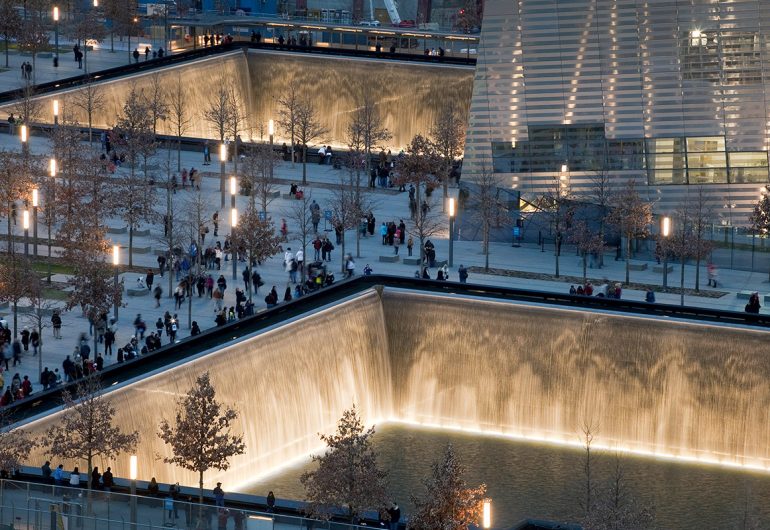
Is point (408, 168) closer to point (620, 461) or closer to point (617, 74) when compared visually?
point (617, 74)

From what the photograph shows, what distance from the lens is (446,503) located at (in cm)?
5422

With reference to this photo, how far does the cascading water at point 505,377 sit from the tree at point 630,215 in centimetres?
1004

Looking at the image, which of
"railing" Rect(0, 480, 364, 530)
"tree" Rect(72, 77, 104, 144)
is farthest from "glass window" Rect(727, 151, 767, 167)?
"railing" Rect(0, 480, 364, 530)

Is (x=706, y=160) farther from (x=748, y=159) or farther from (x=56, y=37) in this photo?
(x=56, y=37)

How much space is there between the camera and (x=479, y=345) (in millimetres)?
73750

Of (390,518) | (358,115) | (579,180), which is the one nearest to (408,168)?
(579,180)

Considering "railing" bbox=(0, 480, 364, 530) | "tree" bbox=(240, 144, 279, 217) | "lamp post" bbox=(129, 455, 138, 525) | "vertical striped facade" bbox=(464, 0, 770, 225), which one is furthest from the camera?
"vertical striped facade" bbox=(464, 0, 770, 225)

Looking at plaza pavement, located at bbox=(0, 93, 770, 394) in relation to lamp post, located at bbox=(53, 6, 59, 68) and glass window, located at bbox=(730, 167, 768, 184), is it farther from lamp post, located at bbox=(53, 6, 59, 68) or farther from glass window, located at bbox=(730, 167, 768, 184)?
lamp post, located at bbox=(53, 6, 59, 68)

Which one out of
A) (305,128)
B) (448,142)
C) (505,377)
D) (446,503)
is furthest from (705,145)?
(446,503)

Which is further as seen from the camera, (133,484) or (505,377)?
(505,377)

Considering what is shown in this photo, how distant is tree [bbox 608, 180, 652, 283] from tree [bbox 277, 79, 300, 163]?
18.3m

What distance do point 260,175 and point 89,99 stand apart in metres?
8.93

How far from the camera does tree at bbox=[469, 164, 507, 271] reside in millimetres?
84438

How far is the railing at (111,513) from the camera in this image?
53.3 meters
